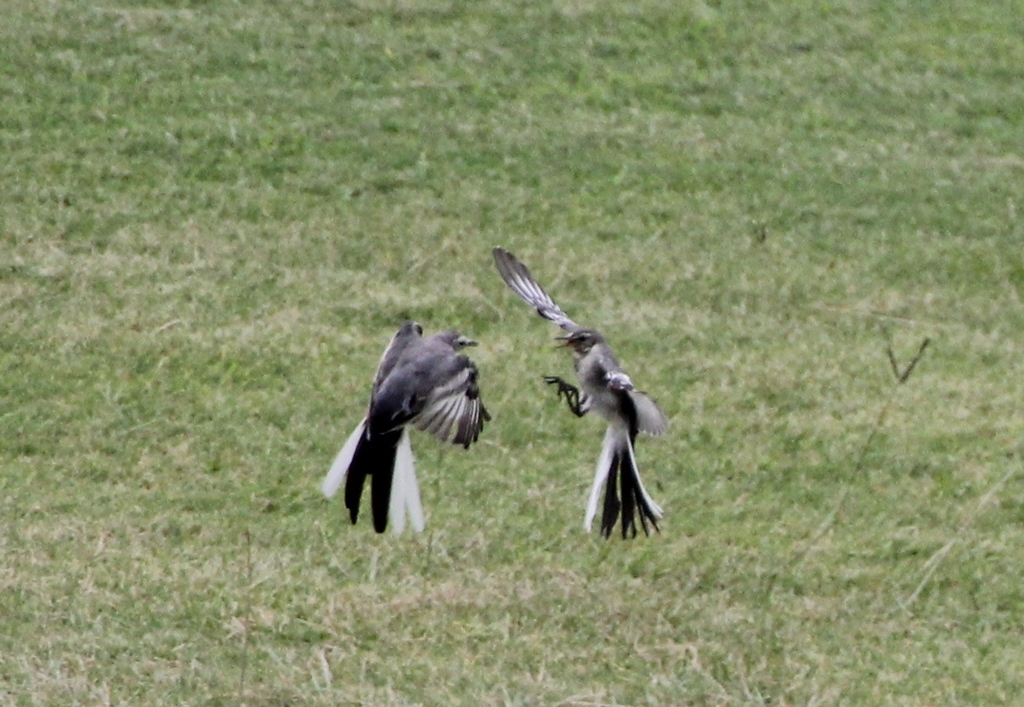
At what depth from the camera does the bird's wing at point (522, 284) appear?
6.59 meters

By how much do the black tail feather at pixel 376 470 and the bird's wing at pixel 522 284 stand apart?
802 mm

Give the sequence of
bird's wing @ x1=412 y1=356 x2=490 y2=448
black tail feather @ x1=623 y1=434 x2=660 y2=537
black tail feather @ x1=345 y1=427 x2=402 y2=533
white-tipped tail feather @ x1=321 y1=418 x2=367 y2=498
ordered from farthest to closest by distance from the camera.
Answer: black tail feather @ x1=623 y1=434 x2=660 y2=537
white-tipped tail feather @ x1=321 y1=418 x2=367 y2=498
black tail feather @ x1=345 y1=427 x2=402 y2=533
bird's wing @ x1=412 y1=356 x2=490 y2=448

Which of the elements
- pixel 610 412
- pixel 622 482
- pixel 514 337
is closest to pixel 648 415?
pixel 610 412

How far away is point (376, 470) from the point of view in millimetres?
6180

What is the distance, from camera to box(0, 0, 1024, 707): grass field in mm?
6688

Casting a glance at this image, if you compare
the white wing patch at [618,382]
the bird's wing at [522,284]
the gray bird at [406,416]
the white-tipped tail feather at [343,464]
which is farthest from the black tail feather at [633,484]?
the white-tipped tail feather at [343,464]

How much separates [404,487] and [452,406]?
1.79 feet

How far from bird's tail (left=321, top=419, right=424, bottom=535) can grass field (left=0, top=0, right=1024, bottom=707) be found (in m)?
0.58

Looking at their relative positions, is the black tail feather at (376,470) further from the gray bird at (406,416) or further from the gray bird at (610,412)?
the gray bird at (610,412)

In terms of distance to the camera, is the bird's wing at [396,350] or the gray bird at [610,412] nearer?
the bird's wing at [396,350]

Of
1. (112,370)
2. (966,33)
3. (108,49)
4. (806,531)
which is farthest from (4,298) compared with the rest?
(966,33)

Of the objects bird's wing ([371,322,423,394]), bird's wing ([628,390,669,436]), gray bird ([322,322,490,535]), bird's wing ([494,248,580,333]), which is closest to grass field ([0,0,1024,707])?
gray bird ([322,322,490,535])

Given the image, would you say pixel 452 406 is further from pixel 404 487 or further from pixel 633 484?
pixel 633 484

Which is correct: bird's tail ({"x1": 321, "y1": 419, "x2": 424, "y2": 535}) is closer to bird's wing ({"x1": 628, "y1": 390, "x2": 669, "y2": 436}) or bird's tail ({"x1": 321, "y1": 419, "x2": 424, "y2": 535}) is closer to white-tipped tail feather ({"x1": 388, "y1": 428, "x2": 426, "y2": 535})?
white-tipped tail feather ({"x1": 388, "y1": 428, "x2": 426, "y2": 535})
